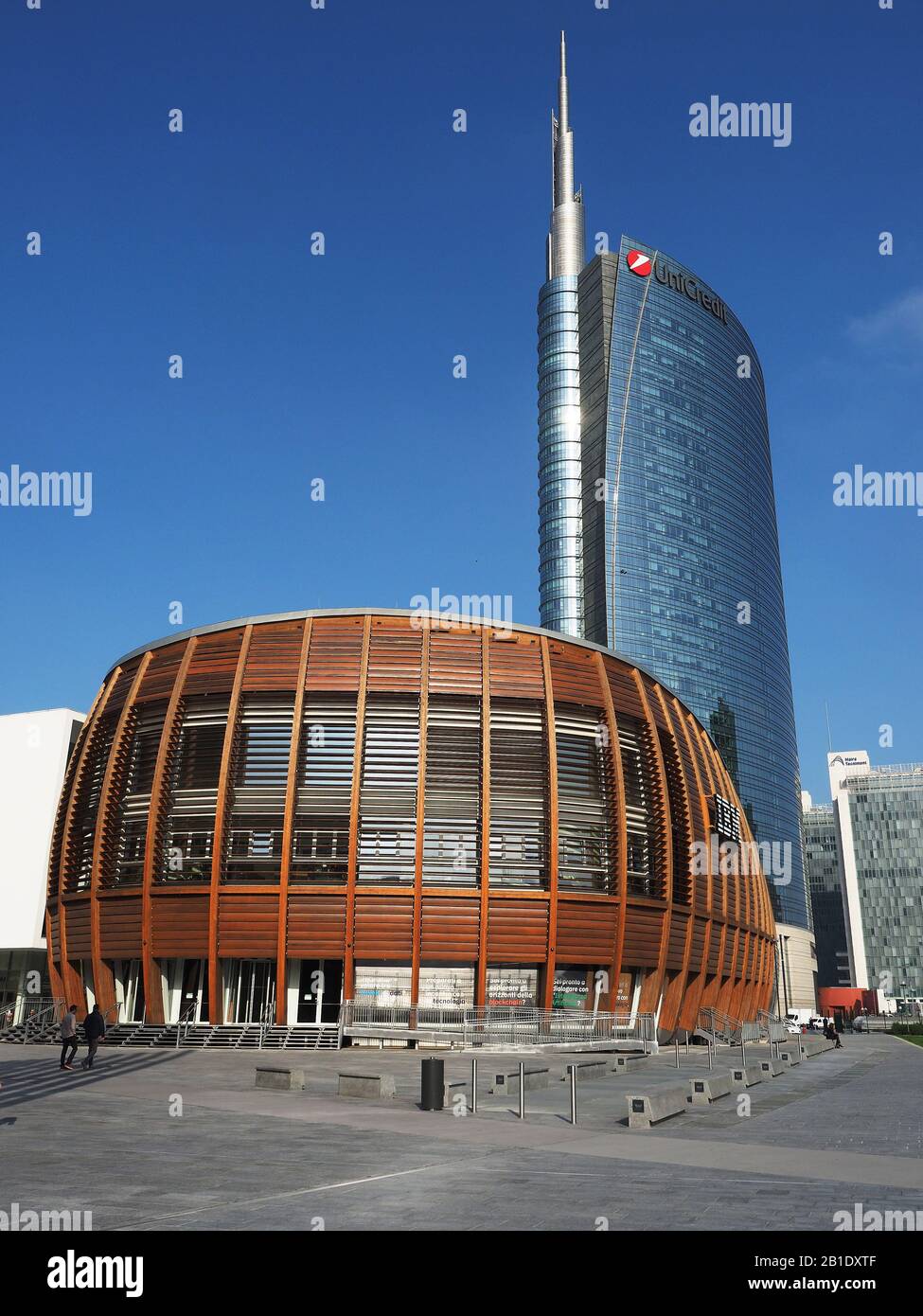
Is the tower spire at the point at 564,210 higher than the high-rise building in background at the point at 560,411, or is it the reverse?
the tower spire at the point at 564,210

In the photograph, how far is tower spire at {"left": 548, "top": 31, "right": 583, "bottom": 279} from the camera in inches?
6275

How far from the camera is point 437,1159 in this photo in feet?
41.9

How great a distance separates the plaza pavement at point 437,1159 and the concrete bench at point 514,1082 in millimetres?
276

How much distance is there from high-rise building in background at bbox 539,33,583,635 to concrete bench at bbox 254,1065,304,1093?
119 meters

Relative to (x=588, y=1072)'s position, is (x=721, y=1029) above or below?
below

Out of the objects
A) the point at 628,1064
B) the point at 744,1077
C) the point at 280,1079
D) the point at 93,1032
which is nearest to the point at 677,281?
the point at 628,1064

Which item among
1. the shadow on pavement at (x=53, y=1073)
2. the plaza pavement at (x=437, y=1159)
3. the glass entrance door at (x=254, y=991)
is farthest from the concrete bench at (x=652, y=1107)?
the glass entrance door at (x=254, y=991)

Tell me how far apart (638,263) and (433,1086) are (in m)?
147

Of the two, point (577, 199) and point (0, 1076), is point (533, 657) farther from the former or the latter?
point (577, 199)

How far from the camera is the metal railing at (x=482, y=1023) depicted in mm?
35375

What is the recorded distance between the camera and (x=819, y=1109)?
20.1m
